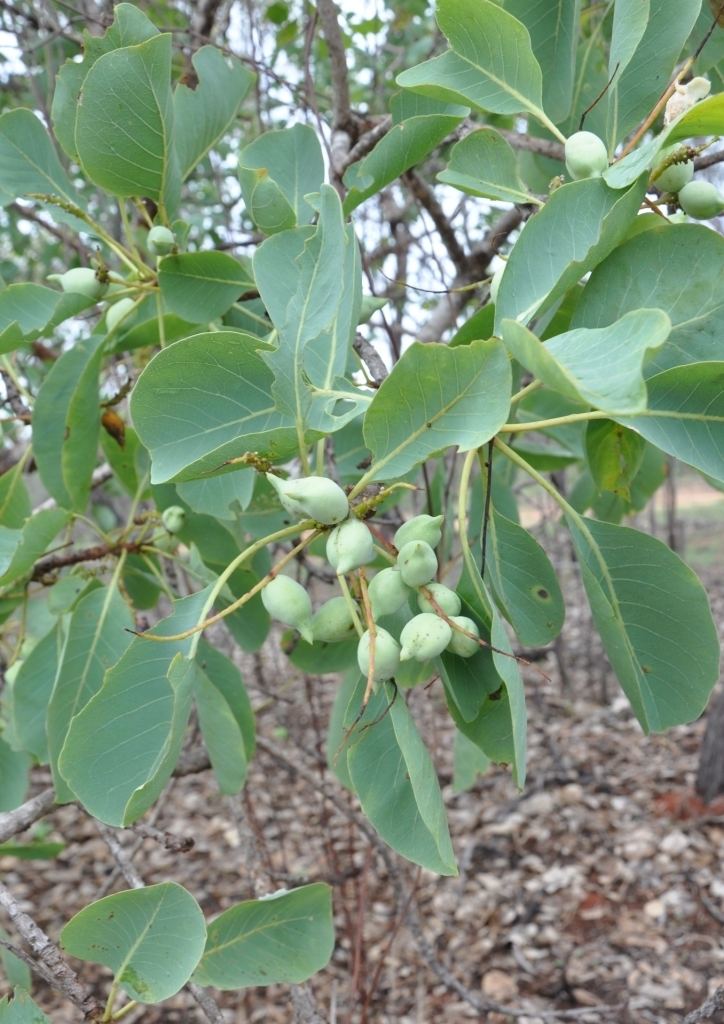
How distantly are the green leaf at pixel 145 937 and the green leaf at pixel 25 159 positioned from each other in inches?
34.9

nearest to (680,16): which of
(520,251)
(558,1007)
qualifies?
(520,251)

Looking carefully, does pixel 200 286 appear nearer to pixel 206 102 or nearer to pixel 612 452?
pixel 206 102

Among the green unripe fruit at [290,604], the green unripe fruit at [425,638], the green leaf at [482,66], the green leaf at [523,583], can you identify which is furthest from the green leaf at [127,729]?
the green leaf at [482,66]

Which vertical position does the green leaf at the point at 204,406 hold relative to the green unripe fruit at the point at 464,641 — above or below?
above

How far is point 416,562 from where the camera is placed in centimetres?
72

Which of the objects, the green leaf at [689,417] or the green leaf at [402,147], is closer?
the green leaf at [689,417]

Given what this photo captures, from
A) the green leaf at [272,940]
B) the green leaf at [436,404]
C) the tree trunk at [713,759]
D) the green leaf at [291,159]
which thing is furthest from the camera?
the tree trunk at [713,759]

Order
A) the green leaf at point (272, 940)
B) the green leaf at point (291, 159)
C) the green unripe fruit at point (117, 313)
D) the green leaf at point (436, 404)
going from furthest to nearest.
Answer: the green unripe fruit at point (117, 313)
the green leaf at point (291, 159)
the green leaf at point (272, 940)
the green leaf at point (436, 404)

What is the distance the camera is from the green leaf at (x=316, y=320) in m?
0.73

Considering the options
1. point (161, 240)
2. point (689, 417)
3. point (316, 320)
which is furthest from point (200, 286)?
point (689, 417)

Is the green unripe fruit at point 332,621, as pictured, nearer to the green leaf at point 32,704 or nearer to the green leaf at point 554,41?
the green leaf at point 32,704

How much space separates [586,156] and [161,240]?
21.0 inches

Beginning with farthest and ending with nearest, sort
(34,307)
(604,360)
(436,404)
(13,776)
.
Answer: (13,776), (34,307), (436,404), (604,360)

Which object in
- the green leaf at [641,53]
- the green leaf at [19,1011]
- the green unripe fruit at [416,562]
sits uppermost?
the green leaf at [641,53]
